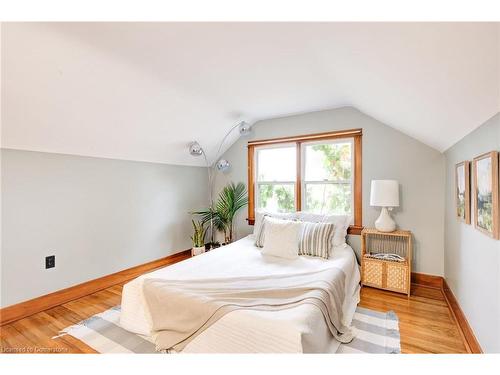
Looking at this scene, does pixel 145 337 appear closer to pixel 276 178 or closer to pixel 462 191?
pixel 276 178

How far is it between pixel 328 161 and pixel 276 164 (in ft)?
2.71

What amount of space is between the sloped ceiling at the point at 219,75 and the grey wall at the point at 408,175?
20cm

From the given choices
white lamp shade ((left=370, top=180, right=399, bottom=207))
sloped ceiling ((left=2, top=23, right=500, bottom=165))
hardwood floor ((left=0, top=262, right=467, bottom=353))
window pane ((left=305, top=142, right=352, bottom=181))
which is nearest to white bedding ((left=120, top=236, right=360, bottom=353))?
hardwood floor ((left=0, top=262, right=467, bottom=353))

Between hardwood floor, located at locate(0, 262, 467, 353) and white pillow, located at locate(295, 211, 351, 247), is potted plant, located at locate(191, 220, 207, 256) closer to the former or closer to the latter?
hardwood floor, located at locate(0, 262, 467, 353)

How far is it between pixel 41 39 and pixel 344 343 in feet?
10.0

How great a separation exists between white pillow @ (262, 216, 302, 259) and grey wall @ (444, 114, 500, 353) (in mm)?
1442

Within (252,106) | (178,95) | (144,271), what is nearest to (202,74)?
(178,95)

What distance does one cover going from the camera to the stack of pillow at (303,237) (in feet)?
8.66

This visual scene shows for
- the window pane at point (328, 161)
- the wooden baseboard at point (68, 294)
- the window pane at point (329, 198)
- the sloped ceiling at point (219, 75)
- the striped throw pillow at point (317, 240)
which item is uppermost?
the sloped ceiling at point (219, 75)

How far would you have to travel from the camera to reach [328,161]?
3361 mm

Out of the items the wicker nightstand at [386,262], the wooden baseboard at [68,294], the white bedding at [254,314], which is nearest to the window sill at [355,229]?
the wicker nightstand at [386,262]

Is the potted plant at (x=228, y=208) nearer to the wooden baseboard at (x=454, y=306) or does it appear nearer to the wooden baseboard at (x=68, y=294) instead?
the wooden baseboard at (x=68, y=294)

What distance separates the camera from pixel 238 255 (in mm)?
2676

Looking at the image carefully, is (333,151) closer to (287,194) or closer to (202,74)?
(287,194)
